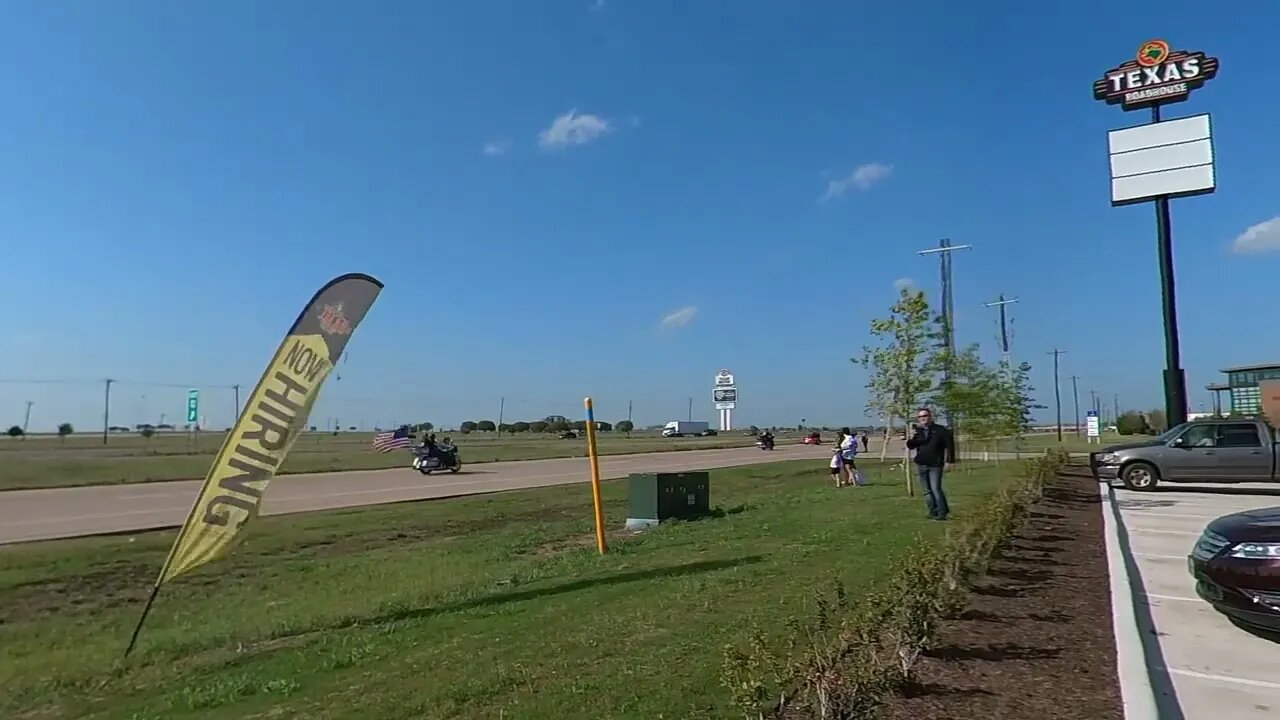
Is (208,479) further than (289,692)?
Yes

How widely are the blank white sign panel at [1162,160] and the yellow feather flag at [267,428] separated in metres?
26.4

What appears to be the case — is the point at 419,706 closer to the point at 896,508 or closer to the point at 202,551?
the point at 202,551

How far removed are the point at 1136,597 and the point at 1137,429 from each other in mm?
75074

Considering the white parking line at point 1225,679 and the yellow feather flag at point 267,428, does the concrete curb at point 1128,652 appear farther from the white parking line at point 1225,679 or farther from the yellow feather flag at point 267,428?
the yellow feather flag at point 267,428

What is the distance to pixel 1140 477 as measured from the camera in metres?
20.2

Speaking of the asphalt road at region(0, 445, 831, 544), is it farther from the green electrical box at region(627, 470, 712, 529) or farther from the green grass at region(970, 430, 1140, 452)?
the green grass at region(970, 430, 1140, 452)

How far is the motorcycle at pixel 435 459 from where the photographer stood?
33.6 m

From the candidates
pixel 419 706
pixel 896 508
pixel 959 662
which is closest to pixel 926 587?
pixel 959 662

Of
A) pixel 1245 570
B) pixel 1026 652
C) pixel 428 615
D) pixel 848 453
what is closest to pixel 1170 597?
pixel 1245 570

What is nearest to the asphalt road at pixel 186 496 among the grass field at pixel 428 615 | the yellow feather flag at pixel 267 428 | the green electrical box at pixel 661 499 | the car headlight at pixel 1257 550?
the grass field at pixel 428 615

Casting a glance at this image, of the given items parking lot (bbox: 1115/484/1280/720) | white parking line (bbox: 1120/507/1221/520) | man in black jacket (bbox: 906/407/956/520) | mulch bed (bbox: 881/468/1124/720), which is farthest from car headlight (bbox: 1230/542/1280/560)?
white parking line (bbox: 1120/507/1221/520)

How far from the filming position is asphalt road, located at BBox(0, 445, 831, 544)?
59.5ft

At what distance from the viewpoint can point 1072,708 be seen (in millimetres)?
4801

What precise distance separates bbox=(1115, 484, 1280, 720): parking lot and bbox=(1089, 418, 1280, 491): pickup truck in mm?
8983
